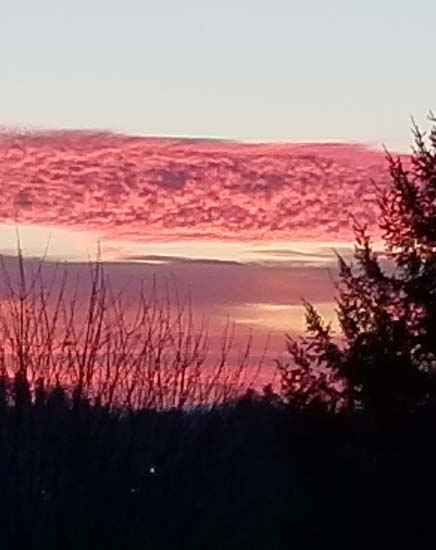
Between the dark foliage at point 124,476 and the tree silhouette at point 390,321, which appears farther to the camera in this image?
the tree silhouette at point 390,321

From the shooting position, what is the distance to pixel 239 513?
63.7 feet

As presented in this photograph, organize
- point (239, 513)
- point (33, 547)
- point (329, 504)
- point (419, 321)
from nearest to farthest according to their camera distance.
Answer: point (33, 547) < point (239, 513) < point (329, 504) < point (419, 321)

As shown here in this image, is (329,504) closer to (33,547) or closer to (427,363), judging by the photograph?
(427,363)

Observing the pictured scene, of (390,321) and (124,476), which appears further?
(390,321)

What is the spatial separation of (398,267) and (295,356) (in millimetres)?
2436

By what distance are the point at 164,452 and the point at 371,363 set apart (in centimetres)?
1371

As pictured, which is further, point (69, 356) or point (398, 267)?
point (398, 267)

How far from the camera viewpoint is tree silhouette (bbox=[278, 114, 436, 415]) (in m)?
31.0

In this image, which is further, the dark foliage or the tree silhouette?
the tree silhouette

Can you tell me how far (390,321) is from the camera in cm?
3194

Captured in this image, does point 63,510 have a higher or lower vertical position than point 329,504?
higher

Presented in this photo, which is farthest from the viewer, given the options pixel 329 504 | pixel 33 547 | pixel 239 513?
pixel 329 504

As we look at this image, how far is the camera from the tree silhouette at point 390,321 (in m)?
31.0

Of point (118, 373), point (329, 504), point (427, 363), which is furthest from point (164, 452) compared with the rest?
point (427, 363)
